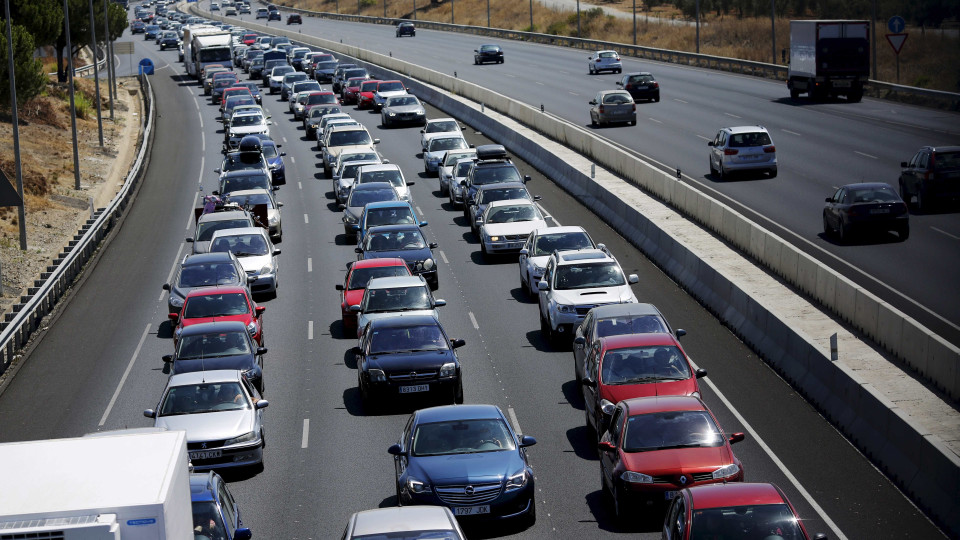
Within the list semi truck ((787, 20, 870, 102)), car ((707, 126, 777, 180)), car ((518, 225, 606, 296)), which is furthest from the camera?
semi truck ((787, 20, 870, 102))

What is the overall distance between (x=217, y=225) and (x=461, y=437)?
19208 mm

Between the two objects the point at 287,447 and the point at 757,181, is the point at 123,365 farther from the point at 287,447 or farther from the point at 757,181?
the point at 757,181

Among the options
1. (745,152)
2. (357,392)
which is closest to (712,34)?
(745,152)

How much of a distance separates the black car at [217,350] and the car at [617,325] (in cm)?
557

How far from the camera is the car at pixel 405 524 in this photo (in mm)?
12836

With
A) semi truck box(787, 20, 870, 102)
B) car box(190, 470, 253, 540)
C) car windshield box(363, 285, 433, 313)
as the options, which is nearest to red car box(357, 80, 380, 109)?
semi truck box(787, 20, 870, 102)

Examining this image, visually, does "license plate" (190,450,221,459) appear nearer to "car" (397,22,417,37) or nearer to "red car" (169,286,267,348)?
"red car" (169,286,267,348)

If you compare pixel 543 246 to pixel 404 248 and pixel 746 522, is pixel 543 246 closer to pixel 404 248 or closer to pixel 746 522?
pixel 404 248

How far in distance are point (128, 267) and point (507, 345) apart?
46.8 ft

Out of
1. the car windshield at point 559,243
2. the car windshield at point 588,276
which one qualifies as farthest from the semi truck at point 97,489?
the car windshield at point 559,243

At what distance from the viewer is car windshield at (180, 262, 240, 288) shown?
29.5 meters

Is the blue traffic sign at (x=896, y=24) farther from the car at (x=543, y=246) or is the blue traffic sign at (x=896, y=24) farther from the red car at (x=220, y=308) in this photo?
the red car at (x=220, y=308)

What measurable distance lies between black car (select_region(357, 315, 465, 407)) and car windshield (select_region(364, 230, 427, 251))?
9211 mm

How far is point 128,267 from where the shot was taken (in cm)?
3644
